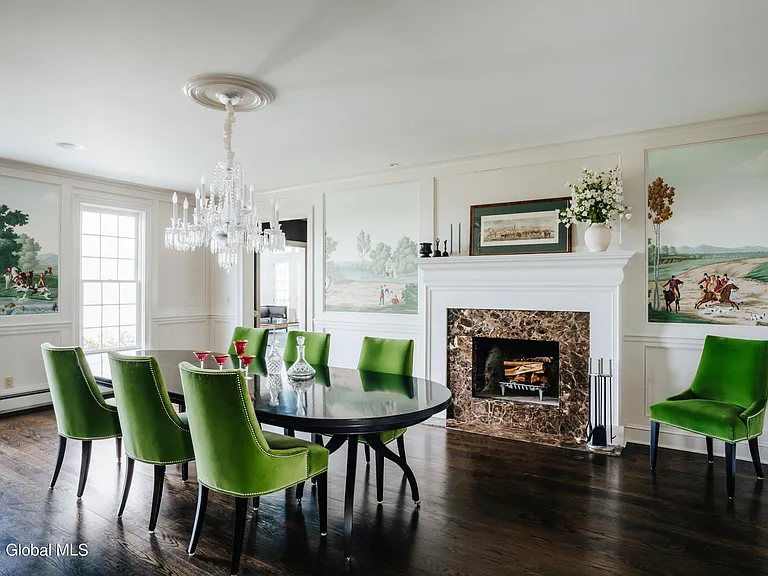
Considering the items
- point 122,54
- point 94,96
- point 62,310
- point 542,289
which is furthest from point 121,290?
point 542,289

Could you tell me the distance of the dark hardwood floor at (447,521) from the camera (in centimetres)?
239

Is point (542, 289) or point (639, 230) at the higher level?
point (639, 230)

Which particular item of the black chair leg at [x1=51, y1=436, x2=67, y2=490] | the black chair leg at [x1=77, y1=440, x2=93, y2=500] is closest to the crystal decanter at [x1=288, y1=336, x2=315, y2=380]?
the black chair leg at [x1=77, y1=440, x2=93, y2=500]

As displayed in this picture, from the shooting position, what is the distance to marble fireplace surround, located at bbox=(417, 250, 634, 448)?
4172mm

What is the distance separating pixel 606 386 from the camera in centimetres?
413

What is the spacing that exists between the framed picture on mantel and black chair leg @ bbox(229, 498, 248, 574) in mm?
3243

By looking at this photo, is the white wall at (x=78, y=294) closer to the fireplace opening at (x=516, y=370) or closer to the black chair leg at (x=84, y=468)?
the black chair leg at (x=84, y=468)

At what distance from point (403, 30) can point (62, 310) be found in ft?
16.1

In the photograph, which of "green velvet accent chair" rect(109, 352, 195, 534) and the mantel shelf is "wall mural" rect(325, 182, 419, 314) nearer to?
the mantel shelf

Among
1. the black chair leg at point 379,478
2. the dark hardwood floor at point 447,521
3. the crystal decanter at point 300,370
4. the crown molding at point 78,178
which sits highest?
the crown molding at point 78,178

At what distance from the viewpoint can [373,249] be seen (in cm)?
560

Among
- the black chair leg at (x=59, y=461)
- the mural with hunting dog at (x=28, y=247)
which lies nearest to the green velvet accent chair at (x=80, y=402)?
the black chair leg at (x=59, y=461)

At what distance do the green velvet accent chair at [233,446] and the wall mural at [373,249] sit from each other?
3.14 m

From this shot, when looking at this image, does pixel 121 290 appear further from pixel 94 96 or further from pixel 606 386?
pixel 606 386
